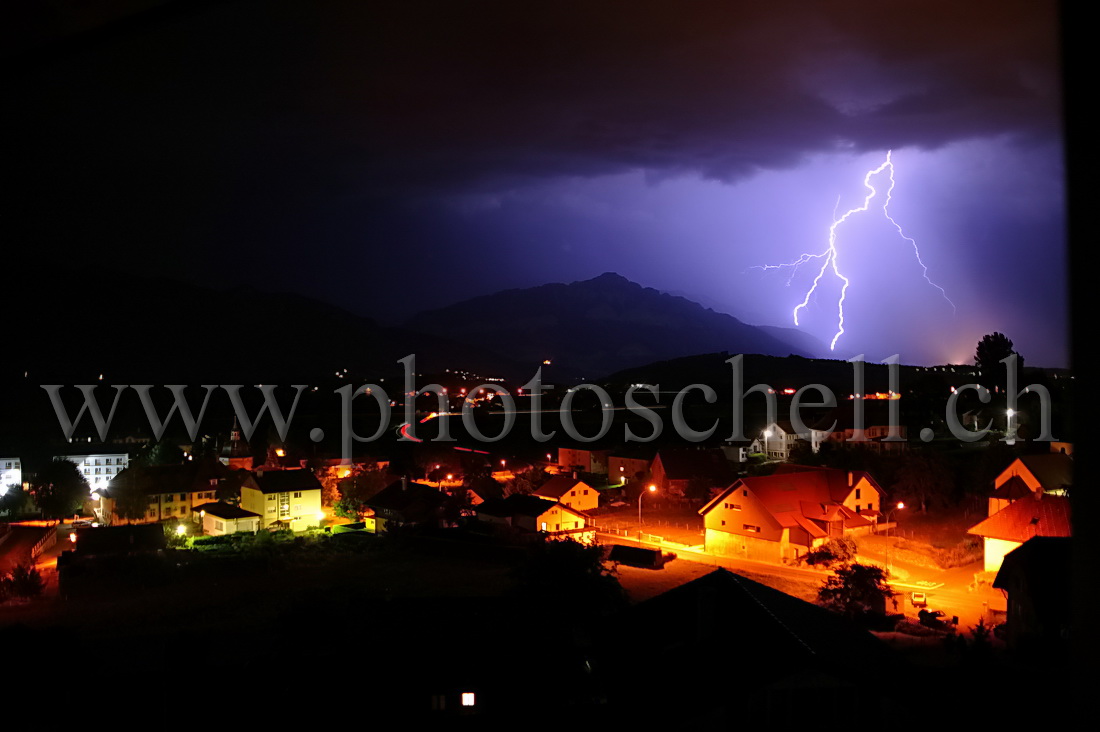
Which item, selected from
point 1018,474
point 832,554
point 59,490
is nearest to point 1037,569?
point 832,554

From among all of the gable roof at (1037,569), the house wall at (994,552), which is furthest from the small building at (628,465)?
the gable roof at (1037,569)

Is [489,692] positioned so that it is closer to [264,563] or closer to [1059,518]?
[1059,518]

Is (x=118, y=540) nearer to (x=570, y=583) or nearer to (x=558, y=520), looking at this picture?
(x=558, y=520)

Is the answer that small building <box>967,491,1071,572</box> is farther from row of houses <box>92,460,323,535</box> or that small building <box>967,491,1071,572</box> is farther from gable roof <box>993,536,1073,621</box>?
row of houses <box>92,460,323,535</box>

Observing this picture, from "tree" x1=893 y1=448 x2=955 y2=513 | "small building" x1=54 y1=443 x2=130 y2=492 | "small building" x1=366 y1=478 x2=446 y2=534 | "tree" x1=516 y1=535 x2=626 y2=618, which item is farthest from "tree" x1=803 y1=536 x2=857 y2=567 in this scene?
"small building" x1=54 y1=443 x2=130 y2=492

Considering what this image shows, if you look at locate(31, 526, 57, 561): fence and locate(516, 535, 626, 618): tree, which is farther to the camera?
locate(31, 526, 57, 561): fence

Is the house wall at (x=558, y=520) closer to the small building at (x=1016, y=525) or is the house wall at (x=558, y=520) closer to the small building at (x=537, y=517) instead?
the small building at (x=537, y=517)

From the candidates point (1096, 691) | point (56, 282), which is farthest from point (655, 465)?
point (56, 282)
